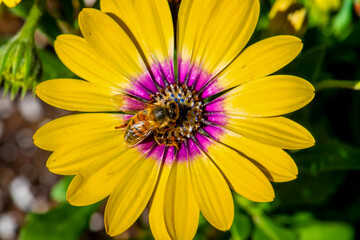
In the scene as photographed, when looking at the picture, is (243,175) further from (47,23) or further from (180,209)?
(47,23)

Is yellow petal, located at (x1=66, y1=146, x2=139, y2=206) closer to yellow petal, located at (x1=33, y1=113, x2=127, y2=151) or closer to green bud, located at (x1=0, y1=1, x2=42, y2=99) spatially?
yellow petal, located at (x1=33, y1=113, x2=127, y2=151)

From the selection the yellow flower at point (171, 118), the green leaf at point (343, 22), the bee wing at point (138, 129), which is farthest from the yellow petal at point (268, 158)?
the green leaf at point (343, 22)

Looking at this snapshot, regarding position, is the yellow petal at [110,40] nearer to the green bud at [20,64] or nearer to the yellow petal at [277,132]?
the green bud at [20,64]

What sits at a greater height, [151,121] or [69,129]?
[69,129]

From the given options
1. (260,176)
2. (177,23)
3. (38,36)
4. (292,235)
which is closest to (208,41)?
(177,23)

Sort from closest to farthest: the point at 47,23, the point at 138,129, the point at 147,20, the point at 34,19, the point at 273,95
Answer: the point at 273,95
the point at 147,20
the point at 138,129
the point at 34,19
the point at 47,23

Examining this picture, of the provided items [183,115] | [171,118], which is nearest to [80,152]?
[171,118]

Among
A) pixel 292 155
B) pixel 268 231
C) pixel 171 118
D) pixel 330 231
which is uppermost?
pixel 171 118
